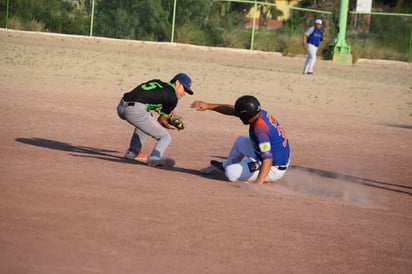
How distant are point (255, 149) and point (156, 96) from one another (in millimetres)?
1501

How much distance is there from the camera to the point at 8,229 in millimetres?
7227

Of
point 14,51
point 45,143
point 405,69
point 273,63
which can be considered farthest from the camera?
point 405,69

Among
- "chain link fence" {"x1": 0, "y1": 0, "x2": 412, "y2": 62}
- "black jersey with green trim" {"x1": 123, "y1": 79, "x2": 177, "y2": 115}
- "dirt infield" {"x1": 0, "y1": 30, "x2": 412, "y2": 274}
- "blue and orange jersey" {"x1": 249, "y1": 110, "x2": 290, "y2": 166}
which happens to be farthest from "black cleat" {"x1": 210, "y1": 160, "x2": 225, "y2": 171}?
"chain link fence" {"x1": 0, "y1": 0, "x2": 412, "y2": 62}

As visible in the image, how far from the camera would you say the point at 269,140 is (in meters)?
10.2

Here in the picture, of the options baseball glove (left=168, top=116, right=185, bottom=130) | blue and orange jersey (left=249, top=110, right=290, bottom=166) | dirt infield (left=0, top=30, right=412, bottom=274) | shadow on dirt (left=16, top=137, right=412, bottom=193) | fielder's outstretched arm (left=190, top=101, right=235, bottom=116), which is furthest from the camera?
shadow on dirt (left=16, top=137, right=412, bottom=193)

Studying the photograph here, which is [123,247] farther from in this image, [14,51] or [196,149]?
[14,51]

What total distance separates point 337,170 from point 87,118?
509 centimetres

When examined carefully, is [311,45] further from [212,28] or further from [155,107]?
[155,107]

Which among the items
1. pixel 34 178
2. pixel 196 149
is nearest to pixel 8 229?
pixel 34 178

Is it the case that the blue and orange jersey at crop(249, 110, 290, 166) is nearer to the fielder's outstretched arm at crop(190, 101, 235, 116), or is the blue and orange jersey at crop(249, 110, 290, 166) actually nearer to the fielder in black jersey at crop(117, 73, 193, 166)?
the fielder's outstretched arm at crop(190, 101, 235, 116)

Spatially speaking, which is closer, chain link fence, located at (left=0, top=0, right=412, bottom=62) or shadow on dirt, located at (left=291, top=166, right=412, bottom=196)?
shadow on dirt, located at (left=291, top=166, right=412, bottom=196)

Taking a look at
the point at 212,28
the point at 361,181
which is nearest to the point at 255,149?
the point at 361,181

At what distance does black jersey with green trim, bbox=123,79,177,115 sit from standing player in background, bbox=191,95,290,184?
1.64ft

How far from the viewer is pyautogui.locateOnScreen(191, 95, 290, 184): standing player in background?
10.1 meters
